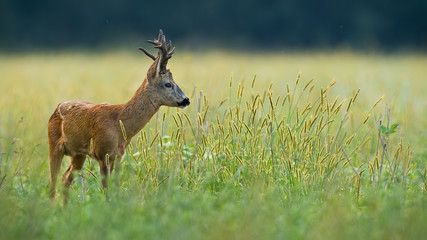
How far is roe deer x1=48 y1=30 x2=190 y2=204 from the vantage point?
17.9 feet

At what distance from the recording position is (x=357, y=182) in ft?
18.3

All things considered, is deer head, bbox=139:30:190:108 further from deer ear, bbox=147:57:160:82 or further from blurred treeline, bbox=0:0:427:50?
blurred treeline, bbox=0:0:427:50

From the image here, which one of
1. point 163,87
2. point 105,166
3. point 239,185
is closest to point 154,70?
point 163,87

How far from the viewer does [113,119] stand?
5.56 meters

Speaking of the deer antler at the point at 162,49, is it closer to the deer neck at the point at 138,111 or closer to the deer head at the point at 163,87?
the deer head at the point at 163,87

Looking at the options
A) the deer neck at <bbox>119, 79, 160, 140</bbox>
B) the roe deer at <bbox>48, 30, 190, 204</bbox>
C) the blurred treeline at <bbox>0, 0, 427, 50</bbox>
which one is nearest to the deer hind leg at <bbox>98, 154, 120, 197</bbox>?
the roe deer at <bbox>48, 30, 190, 204</bbox>

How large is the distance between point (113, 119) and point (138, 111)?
20 centimetres

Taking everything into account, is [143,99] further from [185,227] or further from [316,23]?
[316,23]

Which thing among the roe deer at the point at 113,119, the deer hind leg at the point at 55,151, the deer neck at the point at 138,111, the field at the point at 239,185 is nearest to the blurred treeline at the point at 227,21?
the field at the point at 239,185

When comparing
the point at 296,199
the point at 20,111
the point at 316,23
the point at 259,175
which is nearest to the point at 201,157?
the point at 259,175

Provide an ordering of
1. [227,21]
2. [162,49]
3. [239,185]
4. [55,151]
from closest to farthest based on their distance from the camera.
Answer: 1. [162,49]
2. [239,185]
3. [55,151]
4. [227,21]

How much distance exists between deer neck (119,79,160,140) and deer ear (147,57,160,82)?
3.5 inches

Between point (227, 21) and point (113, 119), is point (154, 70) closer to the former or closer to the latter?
point (113, 119)

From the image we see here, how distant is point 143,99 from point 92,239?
1.85 m
